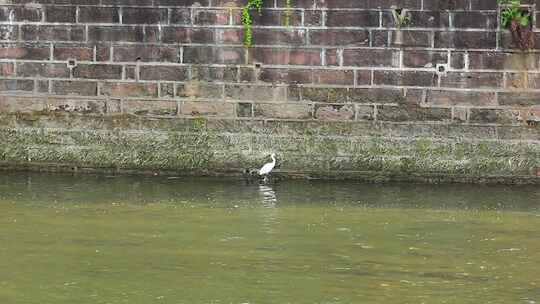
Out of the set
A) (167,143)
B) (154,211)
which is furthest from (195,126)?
(154,211)

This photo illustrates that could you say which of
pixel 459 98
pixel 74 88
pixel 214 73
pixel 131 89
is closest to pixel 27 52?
pixel 74 88

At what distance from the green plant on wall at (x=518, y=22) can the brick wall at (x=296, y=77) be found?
9 cm

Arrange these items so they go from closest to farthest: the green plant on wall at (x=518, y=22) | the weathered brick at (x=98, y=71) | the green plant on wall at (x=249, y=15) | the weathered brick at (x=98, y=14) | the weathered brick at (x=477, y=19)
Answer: the green plant on wall at (x=518, y=22)
the weathered brick at (x=477, y=19)
the green plant on wall at (x=249, y=15)
the weathered brick at (x=98, y=14)
the weathered brick at (x=98, y=71)

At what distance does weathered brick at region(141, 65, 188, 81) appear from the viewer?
44.2 feet

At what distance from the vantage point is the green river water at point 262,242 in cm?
778

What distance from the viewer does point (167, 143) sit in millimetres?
13578

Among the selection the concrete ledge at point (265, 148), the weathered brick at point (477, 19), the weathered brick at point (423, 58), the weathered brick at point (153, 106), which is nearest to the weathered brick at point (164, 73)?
the weathered brick at point (153, 106)

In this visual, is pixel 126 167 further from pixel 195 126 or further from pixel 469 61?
pixel 469 61

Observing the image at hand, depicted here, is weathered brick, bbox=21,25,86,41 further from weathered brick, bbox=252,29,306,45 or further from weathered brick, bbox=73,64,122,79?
weathered brick, bbox=252,29,306,45

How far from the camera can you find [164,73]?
13.5m

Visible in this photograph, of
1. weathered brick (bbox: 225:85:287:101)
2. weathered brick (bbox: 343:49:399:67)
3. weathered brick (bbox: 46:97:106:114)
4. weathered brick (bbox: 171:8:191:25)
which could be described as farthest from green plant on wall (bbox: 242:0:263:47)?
weathered brick (bbox: 46:97:106:114)

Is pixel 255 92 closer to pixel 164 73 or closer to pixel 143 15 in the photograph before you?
pixel 164 73

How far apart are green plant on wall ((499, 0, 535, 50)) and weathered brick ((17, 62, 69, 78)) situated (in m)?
4.99

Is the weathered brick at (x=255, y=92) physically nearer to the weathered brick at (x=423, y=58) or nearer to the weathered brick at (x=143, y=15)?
the weathered brick at (x=143, y=15)
